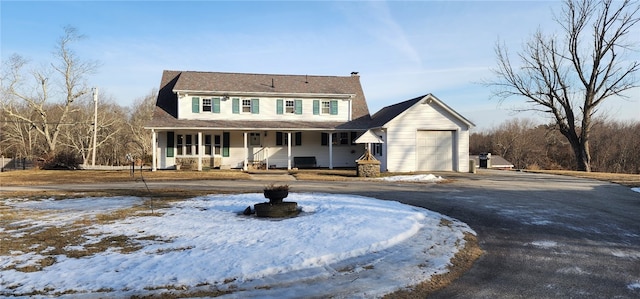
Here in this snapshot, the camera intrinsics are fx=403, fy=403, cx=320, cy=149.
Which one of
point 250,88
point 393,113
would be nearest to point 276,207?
point 393,113

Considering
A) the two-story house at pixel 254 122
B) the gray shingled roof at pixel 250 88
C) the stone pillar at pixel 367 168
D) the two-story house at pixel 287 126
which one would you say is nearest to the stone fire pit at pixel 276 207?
the stone pillar at pixel 367 168

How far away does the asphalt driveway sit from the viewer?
4824 millimetres

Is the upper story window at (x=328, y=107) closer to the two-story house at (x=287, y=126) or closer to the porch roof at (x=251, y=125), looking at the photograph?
the two-story house at (x=287, y=126)

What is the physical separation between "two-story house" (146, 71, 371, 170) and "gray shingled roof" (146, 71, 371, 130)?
6 centimetres

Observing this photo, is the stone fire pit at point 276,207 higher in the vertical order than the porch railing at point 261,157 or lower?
lower

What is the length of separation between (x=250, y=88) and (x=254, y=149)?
13.3 feet

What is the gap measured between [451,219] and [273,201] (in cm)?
413

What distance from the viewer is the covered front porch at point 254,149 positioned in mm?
25453

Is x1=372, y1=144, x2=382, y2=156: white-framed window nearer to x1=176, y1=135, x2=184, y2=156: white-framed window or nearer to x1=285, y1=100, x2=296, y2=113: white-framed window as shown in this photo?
x1=285, y1=100, x2=296, y2=113: white-framed window

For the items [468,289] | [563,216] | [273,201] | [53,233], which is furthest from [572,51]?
[53,233]

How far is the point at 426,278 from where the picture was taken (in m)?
5.11

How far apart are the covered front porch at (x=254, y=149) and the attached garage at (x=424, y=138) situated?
352 cm

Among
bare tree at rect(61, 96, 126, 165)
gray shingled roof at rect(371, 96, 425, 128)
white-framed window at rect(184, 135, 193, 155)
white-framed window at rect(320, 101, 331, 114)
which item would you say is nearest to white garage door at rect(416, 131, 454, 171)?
gray shingled roof at rect(371, 96, 425, 128)

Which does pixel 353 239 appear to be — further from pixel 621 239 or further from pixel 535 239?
A: pixel 621 239
